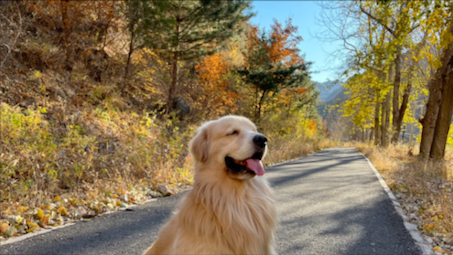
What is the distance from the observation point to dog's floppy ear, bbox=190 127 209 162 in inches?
111

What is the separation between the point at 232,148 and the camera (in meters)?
2.76

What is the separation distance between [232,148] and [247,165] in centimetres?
21

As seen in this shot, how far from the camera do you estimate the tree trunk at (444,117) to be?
11.1 meters

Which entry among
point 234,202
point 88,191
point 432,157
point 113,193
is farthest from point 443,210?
point 432,157

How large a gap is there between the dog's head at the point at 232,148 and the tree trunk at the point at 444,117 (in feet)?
38.2

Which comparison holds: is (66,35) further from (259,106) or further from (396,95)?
(396,95)

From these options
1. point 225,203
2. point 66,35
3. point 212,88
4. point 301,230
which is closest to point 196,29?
point 212,88

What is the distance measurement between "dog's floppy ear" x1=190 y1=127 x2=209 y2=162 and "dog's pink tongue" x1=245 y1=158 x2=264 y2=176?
42 centimetres

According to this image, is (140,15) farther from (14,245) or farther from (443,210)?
(443,210)

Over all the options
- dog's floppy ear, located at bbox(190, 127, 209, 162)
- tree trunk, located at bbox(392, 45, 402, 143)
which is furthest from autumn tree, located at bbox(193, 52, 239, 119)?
dog's floppy ear, located at bbox(190, 127, 209, 162)

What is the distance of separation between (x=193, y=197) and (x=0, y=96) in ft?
27.8

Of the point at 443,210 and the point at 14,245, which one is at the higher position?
the point at 443,210

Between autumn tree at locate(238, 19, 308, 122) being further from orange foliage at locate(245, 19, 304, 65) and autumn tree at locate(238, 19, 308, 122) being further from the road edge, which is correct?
the road edge

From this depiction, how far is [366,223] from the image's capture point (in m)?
5.09
